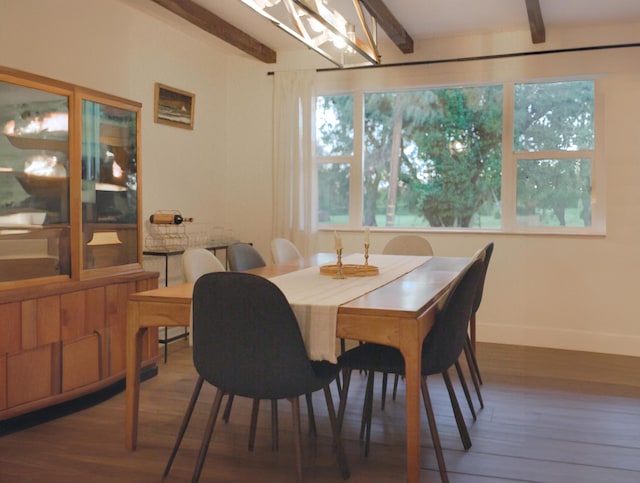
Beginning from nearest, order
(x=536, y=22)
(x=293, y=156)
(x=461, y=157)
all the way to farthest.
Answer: (x=536, y=22)
(x=461, y=157)
(x=293, y=156)

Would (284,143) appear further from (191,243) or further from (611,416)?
(611,416)

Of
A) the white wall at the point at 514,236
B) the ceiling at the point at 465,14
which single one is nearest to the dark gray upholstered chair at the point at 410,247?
the white wall at the point at 514,236

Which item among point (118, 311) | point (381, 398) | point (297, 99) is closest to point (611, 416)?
point (381, 398)

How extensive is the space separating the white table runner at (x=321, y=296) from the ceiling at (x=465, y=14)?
1869mm

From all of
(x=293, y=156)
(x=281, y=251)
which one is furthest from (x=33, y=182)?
(x=293, y=156)

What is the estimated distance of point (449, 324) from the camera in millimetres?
2396

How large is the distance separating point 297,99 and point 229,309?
3.44 m

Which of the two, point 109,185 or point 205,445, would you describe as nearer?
point 205,445

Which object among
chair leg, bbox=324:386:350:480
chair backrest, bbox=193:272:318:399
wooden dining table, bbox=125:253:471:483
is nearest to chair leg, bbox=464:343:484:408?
wooden dining table, bbox=125:253:471:483

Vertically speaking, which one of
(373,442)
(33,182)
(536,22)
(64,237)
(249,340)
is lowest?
(373,442)

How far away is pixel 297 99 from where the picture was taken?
5164 millimetres

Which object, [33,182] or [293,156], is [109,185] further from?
[293,156]

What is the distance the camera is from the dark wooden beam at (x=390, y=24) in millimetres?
3920

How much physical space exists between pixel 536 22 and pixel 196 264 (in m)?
2.94
